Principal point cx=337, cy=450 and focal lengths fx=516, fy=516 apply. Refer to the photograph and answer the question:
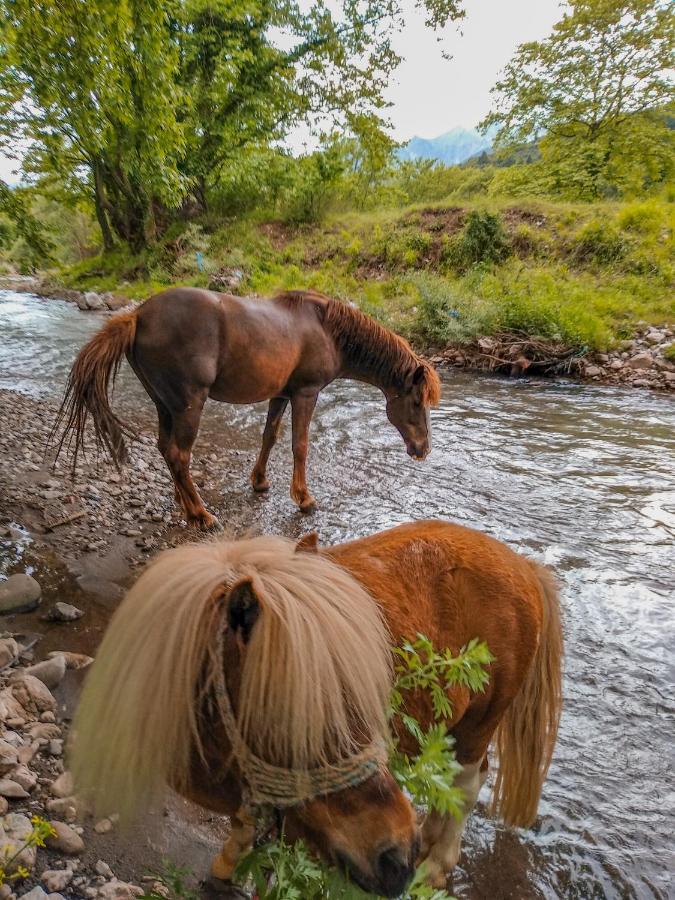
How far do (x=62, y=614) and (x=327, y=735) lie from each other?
8.06 ft

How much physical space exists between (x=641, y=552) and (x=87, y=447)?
18.1 ft

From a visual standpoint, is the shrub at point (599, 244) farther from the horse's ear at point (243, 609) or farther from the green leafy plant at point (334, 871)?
the horse's ear at point (243, 609)

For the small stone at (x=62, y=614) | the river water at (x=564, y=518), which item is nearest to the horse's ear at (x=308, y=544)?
the river water at (x=564, y=518)

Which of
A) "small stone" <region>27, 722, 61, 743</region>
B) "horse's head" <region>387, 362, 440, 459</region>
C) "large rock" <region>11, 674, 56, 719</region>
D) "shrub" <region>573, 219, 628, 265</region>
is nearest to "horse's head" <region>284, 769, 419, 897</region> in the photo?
"small stone" <region>27, 722, 61, 743</region>

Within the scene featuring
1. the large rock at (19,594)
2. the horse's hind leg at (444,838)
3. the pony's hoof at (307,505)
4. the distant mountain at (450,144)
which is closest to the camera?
the horse's hind leg at (444,838)

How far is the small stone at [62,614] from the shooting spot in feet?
9.56

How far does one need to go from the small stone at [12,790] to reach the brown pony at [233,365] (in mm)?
2460

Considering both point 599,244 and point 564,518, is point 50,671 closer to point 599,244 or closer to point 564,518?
point 564,518

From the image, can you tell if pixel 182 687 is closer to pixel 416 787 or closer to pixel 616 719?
pixel 416 787

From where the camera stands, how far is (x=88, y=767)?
3.56 ft

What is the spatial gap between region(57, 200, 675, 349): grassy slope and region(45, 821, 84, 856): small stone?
1045 cm

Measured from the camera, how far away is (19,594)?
9.70 feet

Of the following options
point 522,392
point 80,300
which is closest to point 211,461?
point 522,392

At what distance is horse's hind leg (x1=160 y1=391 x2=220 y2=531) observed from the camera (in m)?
4.21
